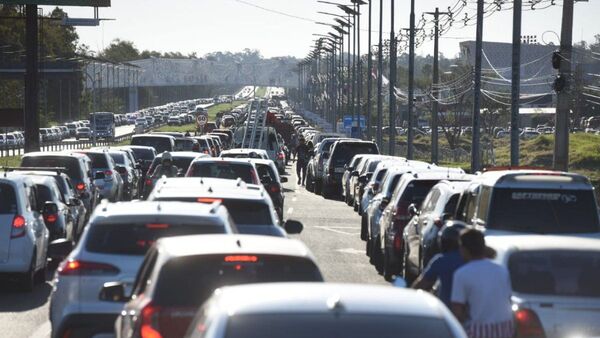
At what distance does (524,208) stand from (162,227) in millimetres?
5288

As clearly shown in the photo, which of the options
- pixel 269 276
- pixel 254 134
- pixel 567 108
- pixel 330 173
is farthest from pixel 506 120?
pixel 269 276

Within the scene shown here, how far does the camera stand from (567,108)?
110 ft

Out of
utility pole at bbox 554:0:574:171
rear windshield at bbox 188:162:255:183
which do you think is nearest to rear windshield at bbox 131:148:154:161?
utility pole at bbox 554:0:574:171

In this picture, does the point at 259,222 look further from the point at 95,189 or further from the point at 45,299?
the point at 95,189

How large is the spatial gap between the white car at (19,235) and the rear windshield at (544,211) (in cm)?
674

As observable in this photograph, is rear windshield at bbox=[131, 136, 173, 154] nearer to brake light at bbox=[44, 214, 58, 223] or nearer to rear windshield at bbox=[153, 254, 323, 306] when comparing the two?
brake light at bbox=[44, 214, 58, 223]

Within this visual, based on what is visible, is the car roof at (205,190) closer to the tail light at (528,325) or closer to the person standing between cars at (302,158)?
the tail light at (528,325)

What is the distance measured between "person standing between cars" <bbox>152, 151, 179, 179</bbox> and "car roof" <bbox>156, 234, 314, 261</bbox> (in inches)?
857

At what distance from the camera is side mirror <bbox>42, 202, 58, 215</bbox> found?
878 inches

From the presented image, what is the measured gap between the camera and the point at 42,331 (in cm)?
1603

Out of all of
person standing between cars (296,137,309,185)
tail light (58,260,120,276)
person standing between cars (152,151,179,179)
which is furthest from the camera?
person standing between cars (296,137,309,185)

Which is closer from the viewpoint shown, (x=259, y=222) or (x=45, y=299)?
(x=259, y=222)

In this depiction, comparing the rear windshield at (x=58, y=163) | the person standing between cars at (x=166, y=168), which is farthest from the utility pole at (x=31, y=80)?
the rear windshield at (x=58, y=163)

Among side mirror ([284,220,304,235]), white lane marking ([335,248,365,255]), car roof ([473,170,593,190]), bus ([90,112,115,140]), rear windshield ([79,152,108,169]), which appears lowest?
bus ([90,112,115,140])
